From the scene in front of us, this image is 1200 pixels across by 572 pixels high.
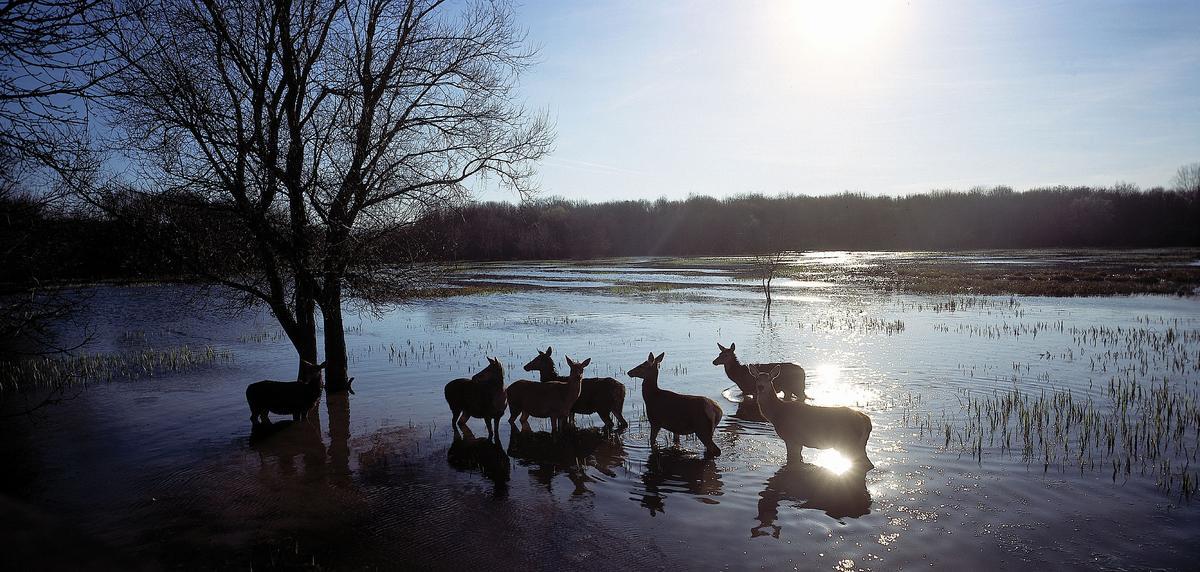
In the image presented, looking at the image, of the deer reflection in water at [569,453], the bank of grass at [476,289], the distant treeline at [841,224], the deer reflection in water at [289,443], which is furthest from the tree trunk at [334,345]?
the distant treeline at [841,224]

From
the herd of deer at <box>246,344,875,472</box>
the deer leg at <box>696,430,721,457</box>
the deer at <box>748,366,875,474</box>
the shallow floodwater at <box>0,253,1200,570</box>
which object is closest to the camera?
the shallow floodwater at <box>0,253,1200,570</box>

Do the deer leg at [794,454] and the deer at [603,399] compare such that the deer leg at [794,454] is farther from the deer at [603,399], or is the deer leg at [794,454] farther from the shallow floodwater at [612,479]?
the deer at [603,399]

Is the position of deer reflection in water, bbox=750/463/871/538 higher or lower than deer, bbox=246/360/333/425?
lower

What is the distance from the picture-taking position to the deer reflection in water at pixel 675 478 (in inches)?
327

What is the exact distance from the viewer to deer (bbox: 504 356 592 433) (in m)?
10.9

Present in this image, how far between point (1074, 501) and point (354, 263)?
1209 centimetres

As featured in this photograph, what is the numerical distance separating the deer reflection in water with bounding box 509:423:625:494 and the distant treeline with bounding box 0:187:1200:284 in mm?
71466

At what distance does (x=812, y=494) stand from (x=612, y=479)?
2528 mm

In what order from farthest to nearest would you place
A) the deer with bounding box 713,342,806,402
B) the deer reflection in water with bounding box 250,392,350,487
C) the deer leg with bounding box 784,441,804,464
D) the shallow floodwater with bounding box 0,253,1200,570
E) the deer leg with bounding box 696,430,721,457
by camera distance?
the deer with bounding box 713,342,806,402, the deer leg with bounding box 696,430,721,457, the deer reflection in water with bounding box 250,392,350,487, the deer leg with bounding box 784,441,804,464, the shallow floodwater with bounding box 0,253,1200,570

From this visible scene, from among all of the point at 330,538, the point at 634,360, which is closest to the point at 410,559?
the point at 330,538

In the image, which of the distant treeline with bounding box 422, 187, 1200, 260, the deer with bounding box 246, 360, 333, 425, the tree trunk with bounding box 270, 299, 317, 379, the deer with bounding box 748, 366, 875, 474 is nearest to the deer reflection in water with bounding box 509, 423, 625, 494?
the deer with bounding box 748, 366, 875, 474

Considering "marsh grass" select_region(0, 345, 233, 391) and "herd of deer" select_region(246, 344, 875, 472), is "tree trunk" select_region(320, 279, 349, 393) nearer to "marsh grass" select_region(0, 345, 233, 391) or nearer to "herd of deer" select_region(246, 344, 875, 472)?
"herd of deer" select_region(246, 344, 875, 472)

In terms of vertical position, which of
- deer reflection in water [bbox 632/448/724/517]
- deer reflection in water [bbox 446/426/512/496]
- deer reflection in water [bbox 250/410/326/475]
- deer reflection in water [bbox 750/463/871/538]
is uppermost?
deer reflection in water [bbox 250/410/326/475]

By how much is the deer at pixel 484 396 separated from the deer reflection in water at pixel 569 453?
1.61 ft
